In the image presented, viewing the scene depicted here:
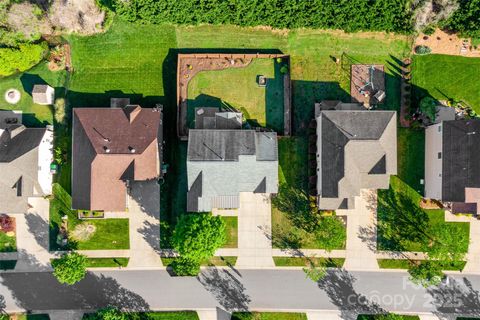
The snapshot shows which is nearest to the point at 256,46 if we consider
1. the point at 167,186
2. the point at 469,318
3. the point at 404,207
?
the point at 167,186

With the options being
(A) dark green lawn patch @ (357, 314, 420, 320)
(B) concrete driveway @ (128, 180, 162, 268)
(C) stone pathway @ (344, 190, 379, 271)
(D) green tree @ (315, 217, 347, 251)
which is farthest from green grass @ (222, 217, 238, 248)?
(A) dark green lawn patch @ (357, 314, 420, 320)

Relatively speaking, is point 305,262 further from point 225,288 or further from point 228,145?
point 228,145

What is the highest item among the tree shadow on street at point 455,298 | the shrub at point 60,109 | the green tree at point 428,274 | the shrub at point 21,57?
the shrub at point 21,57

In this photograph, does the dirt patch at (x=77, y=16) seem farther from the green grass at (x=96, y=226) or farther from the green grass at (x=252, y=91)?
the green grass at (x=96, y=226)

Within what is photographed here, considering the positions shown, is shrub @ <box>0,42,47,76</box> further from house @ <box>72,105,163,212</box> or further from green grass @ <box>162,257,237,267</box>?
green grass @ <box>162,257,237,267</box>

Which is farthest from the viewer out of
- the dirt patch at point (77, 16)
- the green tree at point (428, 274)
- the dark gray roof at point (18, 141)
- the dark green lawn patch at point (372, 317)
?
the dark green lawn patch at point (372, 317)

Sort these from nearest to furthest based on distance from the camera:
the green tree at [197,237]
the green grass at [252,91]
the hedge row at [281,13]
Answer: the green tree at [197,237] → the hedge row at [281,13] → the green grass at [252,91]

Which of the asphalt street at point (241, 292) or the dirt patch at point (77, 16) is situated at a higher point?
the dirt patch at point (77, 16)

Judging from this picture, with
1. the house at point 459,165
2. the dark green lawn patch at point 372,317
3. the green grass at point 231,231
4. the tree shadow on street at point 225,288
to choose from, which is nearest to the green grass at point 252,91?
the green grass at point 231,231
